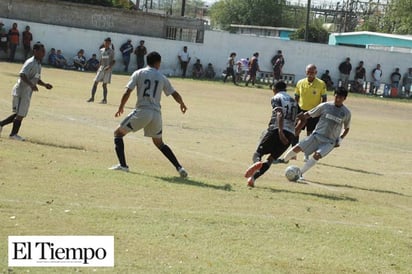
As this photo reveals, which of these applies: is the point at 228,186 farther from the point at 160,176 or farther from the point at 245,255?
the point at 245,255

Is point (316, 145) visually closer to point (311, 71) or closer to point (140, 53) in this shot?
point (311, 71)

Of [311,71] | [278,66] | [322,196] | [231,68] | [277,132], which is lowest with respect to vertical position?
[322,196]

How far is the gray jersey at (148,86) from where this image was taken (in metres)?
11.9

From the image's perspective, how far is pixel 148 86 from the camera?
11953 millimetres

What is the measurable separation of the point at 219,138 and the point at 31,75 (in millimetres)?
5229

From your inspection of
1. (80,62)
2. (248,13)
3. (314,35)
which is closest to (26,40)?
(80,62)

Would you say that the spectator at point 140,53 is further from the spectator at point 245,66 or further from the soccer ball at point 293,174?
the soccer ball at point 293,174

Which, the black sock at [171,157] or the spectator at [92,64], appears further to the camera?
the spectator at [92,64]

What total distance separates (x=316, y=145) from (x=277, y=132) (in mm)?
1119

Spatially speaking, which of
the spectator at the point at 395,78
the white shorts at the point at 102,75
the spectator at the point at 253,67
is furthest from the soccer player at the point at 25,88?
the spectator at the point at 395,78

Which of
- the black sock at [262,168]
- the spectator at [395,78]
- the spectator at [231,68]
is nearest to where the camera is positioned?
the black sock at [262,168]

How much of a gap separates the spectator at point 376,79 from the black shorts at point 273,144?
32.2 metres

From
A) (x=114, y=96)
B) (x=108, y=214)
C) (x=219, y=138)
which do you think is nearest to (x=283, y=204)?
(x=108, y=214)

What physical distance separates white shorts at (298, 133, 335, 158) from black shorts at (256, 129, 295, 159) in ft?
2.61
